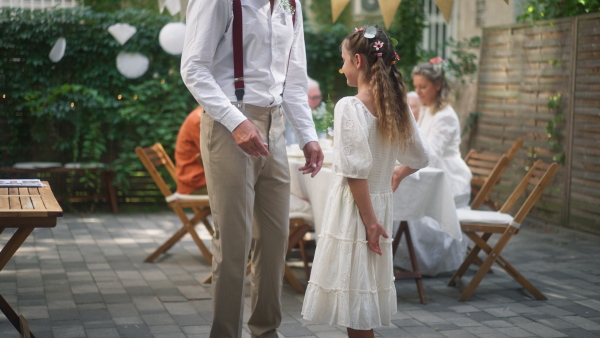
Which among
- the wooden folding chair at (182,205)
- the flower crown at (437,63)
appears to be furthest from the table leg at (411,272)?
the wooden folding chair at (182,205)

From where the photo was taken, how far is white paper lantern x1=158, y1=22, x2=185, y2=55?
28.6ft

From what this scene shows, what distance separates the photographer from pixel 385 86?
3.38 metres

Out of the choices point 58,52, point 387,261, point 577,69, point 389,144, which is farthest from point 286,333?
point 58,52

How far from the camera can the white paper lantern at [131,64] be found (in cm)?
897

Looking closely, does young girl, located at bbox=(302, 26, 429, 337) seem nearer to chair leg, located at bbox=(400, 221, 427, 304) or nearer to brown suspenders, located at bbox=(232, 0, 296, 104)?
brown suspenders, located at bbox=(232, 0, 296, 104)

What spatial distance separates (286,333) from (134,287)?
1.48 m

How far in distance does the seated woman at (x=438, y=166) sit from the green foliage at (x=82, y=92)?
3791mm

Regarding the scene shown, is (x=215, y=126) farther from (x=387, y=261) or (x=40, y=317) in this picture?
(x=40, y=317)

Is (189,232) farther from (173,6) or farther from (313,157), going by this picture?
(313,157)

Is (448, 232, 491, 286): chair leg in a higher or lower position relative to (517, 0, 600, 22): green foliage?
lower

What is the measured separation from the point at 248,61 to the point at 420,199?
2.24 meters

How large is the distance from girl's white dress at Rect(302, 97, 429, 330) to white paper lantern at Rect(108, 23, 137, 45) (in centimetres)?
597

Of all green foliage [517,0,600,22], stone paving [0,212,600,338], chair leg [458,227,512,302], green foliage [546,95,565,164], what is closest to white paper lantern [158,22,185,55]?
stone paving [0,212,600,338]

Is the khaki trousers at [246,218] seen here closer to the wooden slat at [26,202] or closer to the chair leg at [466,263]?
the wooden slat at [26,202]
